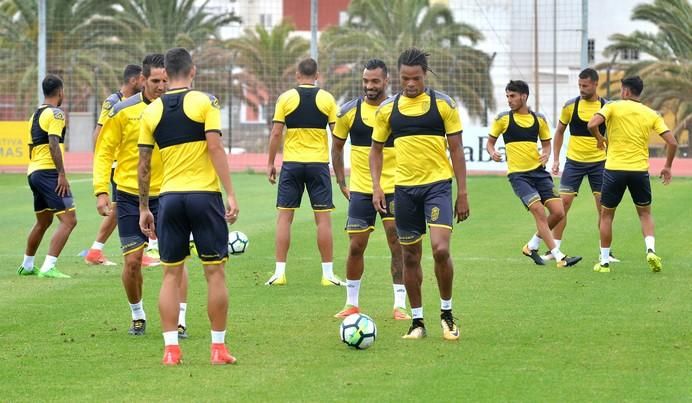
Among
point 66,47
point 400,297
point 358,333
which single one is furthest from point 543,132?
point 66,47

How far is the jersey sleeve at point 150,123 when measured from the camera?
8.70 metres

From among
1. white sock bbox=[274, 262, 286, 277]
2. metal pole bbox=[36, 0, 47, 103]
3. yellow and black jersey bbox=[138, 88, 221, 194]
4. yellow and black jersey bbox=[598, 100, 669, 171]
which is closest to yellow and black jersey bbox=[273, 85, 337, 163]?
white sock bbox=[274, 262, 286, 277]

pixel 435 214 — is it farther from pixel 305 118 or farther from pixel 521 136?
pixel 521 136

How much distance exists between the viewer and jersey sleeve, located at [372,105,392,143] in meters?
10.1

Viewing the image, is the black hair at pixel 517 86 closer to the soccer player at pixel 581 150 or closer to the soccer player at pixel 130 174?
the soccer player at pixel 581 150

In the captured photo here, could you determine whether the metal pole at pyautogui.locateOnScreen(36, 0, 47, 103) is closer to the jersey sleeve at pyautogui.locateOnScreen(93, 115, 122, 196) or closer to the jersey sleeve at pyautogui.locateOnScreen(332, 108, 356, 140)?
the jersey sleeve at pyautogui.locateOnScreen(332, 108, 356, 140)

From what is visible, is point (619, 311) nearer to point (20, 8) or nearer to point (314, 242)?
point (314, 242)

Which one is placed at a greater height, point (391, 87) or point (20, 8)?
point (20, 8)

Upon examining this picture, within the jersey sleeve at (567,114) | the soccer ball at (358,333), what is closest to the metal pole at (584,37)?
the jersey sleeve at (567,114)

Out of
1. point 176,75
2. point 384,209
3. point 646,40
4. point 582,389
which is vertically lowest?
point 582,389

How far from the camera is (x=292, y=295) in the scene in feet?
41.4

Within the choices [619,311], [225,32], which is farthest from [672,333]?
[225,32]

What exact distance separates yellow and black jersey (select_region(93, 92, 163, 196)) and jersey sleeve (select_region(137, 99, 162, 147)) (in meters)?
1.47

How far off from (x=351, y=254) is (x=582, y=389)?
3.78 metres
